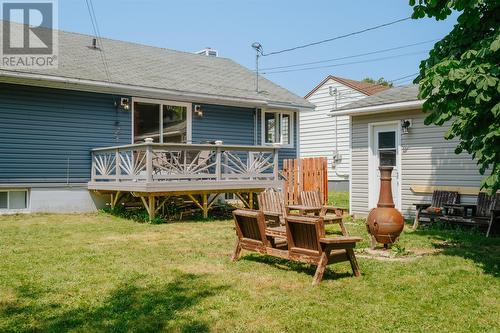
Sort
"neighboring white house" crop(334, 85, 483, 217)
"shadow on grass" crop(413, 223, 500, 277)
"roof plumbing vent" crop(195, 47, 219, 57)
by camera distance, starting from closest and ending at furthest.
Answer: "shadow on grass" crop(413, 223, 500, 277) < "neighboring white house" crop(334, 85, 483, 217) < "roof plumbing vent" crop(195, 47, 219, 57)

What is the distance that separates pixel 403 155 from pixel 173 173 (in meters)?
5.45

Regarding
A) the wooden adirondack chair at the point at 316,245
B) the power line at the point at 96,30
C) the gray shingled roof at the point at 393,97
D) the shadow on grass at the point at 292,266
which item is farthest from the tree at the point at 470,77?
the power line at the point at 96,30

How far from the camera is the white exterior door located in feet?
37.6

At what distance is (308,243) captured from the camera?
5.33 metres

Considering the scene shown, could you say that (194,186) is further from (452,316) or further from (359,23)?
(359,23)

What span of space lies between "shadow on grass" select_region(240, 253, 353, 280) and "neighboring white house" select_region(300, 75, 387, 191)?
1493cm

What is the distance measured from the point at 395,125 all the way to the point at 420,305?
7.76 meters

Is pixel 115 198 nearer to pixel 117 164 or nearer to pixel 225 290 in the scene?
pixel 117 164

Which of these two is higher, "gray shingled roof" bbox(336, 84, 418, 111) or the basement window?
"gray shingled roof" bbox(336, 84, 418, 111)

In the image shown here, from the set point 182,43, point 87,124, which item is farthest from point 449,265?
point 182,43

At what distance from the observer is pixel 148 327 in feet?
12.3

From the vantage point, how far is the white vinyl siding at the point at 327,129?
21.4 meters

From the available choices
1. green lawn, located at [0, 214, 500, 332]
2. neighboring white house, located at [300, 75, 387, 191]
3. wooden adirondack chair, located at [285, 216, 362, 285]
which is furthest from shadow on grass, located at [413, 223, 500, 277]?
neighboring white house, located at [300, 75, 387, 191]

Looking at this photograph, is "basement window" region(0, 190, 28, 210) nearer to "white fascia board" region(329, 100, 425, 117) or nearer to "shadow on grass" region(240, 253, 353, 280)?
"shadow on grass" region(240, 253, 353, 280)
